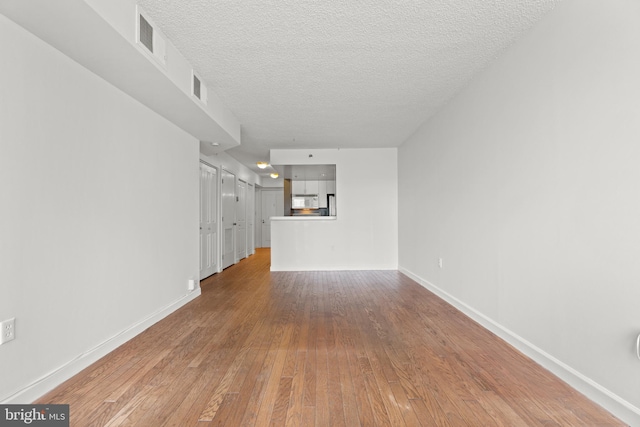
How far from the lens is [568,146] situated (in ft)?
6.57

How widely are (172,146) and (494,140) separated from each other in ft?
10.8

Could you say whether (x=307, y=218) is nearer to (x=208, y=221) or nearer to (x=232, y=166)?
(x=208, y=221)

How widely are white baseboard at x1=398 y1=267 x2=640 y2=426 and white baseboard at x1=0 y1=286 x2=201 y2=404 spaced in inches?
122

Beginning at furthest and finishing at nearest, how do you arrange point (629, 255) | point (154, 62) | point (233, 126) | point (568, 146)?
point (233, 126) < point (154, 62) < point (568, 146) < point (629, 255)

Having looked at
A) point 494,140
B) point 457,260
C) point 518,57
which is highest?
point 518,57

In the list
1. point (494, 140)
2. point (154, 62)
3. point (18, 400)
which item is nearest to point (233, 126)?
point (154, 62)

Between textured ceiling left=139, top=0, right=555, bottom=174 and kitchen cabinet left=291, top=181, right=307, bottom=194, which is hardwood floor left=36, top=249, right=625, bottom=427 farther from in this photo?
kitchen cabinet left=291, top=181, right=307, bottom=194

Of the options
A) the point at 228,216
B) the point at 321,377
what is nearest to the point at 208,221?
the point at 228,216

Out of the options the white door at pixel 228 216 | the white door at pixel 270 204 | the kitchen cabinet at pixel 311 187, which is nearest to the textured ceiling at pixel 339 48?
the white door at pixel 228 216

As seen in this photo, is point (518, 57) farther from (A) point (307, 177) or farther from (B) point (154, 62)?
(A) point (307, 177)

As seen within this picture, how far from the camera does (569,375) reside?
6.39ft

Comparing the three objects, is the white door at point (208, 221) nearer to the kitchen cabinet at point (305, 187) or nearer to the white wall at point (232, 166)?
the white wall at point (232, 166)

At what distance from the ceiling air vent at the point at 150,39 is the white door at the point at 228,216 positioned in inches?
172

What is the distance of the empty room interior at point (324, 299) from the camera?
1.69 m
